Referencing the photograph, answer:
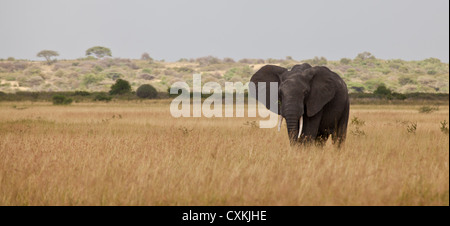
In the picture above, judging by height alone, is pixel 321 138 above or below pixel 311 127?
below

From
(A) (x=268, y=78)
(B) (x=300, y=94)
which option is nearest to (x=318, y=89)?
(B) (x=300, y=94)

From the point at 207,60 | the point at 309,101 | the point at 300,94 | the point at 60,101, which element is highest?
the point at 207,60

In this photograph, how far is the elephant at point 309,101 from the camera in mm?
9914

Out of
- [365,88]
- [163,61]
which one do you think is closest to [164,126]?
[365,88]

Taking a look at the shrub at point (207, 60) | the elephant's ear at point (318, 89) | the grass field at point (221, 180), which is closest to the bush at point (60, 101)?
the grass field at point (221, 180)

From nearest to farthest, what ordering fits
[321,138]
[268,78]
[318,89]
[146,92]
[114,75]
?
[318,89] < [321,138] < [268,78] < [146,92] < [114,75]

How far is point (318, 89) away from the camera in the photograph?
34.1 ft

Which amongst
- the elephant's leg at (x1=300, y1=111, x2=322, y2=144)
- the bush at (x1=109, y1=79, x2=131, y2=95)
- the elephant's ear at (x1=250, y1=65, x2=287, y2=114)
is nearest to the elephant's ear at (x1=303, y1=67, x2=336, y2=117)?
the elephant's leg at (x1=300, y1=111, x2=322, y2=144)

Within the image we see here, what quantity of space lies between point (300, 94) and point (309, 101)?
43 centimetres

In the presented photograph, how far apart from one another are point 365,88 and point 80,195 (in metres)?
85.4

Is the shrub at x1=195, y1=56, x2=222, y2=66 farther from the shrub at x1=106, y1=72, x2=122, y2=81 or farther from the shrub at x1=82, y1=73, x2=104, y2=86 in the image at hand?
the shrub at x1=82, y1=73, x2=104, y2=86

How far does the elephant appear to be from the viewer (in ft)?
32.5

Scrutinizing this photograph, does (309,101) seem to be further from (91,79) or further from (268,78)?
(91,79)

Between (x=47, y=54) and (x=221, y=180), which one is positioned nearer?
(x=221, y=180)
